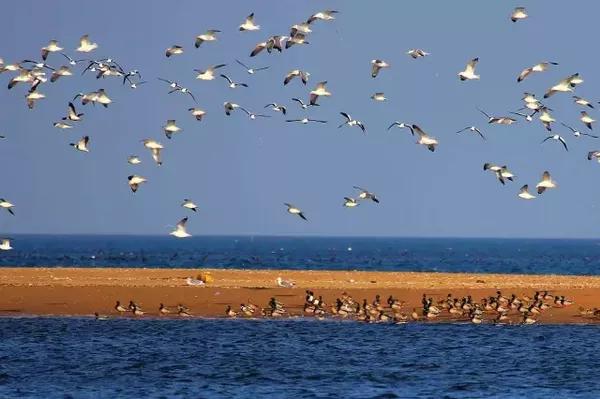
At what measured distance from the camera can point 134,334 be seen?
128ft

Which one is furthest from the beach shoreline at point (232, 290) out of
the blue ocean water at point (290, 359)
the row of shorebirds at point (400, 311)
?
the blue ocean water at point (290, 359)

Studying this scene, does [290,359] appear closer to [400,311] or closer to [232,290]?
[400,311]

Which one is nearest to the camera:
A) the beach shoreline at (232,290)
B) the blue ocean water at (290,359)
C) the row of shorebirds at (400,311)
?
the blue ocean water at (290,359)

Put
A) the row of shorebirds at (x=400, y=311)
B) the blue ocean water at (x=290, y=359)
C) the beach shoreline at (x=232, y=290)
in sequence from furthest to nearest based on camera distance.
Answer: the beach shoreline at (x=232, y=290)
the row of shorebirds at (x=400, y=311)
the blue ocean water at (x=290, y=359)

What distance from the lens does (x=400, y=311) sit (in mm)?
44812

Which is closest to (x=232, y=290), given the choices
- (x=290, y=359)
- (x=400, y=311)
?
(x=400, y=311)

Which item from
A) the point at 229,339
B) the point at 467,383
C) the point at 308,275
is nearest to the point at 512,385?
the point at 467,383

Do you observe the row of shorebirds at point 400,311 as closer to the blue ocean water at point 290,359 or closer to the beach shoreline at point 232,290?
Answer: the beach shoreline at point 232,290

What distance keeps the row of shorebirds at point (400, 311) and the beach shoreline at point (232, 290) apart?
0.28m

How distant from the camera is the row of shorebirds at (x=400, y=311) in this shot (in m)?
43.3

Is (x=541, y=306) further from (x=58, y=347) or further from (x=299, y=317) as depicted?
(x=58, y=347)

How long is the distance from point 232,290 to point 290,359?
17.5 metres

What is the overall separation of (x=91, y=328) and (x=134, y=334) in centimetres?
183

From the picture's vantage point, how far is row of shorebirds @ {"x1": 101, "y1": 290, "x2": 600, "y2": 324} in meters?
43.3
